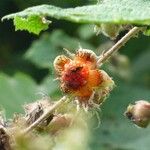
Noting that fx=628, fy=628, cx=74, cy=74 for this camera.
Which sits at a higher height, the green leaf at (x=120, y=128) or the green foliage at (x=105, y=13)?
the green leaf at (x=120, y=128)

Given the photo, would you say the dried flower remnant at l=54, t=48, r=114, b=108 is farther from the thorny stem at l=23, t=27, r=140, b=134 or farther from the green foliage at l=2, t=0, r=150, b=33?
the green foliage at l=2, t=0, r=150, b=33

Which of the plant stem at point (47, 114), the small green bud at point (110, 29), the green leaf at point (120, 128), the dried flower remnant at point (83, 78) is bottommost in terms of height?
the plant stem at point (47, 114)

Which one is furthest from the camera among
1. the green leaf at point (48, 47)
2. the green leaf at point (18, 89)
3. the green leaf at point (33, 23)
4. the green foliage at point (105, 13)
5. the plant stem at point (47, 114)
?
the green leaf at point (48, 47)

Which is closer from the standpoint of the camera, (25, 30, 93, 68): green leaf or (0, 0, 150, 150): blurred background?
(0, 0, 150, 150): blurred background

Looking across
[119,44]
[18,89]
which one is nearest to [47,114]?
[119,44]

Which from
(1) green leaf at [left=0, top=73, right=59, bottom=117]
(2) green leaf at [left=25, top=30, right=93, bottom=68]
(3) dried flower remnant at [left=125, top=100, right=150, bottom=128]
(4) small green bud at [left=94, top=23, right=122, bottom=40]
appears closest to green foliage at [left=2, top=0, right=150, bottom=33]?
(4) small green bud at [left=94, top=23, right=122, bottom=40]

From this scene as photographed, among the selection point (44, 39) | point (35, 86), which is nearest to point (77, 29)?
point (44, 39)

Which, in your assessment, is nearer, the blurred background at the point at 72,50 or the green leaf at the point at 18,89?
the blurred background at the point at 72,50

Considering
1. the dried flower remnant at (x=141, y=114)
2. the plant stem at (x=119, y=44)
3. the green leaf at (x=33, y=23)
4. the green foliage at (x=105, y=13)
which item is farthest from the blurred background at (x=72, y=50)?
the green foliage at (x=105, y=13)

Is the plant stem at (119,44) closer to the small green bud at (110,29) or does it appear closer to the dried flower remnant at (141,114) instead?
the small green bud at (110,29)
